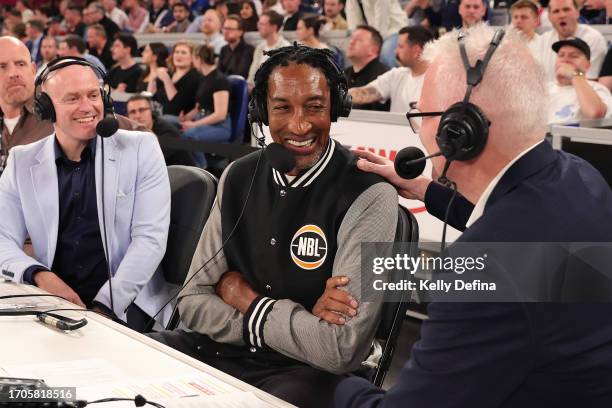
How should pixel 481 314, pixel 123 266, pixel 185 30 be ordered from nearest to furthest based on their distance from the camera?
pixel 481 314
pixel 123 266
pixel 185 30

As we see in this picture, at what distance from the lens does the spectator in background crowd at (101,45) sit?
11.3 m

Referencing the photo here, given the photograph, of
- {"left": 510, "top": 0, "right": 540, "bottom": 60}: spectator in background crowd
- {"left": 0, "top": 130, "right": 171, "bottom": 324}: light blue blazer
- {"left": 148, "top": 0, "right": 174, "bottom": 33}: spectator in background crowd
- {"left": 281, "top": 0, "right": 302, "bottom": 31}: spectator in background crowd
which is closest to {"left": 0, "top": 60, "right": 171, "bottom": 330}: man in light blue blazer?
{"left": 0, "top": 130, "right": 171, "bottom": 324}: light blue blazer

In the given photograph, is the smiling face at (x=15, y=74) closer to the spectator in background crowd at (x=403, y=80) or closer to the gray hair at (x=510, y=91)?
the gray hair at (x=510, y=91)

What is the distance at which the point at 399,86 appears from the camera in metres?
6.59

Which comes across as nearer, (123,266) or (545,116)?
(545,116)

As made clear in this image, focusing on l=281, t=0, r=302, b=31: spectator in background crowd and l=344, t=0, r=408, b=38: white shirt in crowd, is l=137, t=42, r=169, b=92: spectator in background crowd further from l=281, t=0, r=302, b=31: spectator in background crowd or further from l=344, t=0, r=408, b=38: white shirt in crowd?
l=344, t=0, r=408, b=38: white shirt in crowd

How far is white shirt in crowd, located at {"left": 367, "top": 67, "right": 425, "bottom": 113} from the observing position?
250 inches

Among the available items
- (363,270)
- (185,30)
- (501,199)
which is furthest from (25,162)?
(185,30)

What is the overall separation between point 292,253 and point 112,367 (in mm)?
650

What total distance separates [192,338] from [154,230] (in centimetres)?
52

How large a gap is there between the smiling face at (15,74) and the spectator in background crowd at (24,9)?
11.2 meters

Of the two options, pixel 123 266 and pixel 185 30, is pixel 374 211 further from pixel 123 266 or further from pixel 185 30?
pixel 185 30

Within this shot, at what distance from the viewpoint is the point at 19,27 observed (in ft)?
40.9

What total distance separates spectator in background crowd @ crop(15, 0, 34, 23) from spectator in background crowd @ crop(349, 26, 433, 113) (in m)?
9.61
